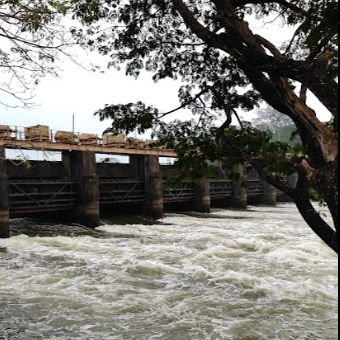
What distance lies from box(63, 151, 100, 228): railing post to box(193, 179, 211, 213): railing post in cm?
925

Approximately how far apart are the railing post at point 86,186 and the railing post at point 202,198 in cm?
925

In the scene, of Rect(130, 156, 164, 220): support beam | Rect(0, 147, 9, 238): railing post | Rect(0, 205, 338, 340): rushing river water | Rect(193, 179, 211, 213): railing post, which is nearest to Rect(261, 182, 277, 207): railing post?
Rect(193, 179, 211, 213): railing post

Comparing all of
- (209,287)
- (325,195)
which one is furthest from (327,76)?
(209,287)

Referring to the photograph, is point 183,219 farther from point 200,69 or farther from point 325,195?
point 325,195

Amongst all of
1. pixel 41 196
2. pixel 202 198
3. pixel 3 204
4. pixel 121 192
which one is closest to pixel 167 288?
pixel 3 204

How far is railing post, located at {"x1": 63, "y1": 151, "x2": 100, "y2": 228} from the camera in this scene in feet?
62.1

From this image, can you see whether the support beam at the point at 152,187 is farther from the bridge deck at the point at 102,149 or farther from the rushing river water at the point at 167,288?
the rushing river water at the point at 167,288

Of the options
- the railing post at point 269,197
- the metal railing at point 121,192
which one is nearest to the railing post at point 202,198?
the metal railing at point 121,192

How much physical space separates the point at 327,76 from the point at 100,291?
6597mm

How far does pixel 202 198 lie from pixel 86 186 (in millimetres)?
10025

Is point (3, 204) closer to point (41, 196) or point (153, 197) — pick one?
point (41, 196)

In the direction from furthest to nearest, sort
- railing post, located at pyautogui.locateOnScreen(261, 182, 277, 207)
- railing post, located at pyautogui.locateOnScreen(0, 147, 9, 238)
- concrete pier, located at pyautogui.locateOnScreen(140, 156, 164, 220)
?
railing post, located at pyautogui.locateOnScreen(261, 182, 277, 207) < concrete pier, located at pyautogui.locateOnScreen(140, 156, 164, 220) < railing post, located at pyautogui.locateOnScreen(0, 147, 9, 238)

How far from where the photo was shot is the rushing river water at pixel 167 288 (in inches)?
252

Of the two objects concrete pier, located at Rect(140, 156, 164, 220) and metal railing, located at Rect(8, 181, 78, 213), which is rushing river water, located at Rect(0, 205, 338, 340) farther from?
concrete pier, located at Rect(140, 156, 164, 220)
